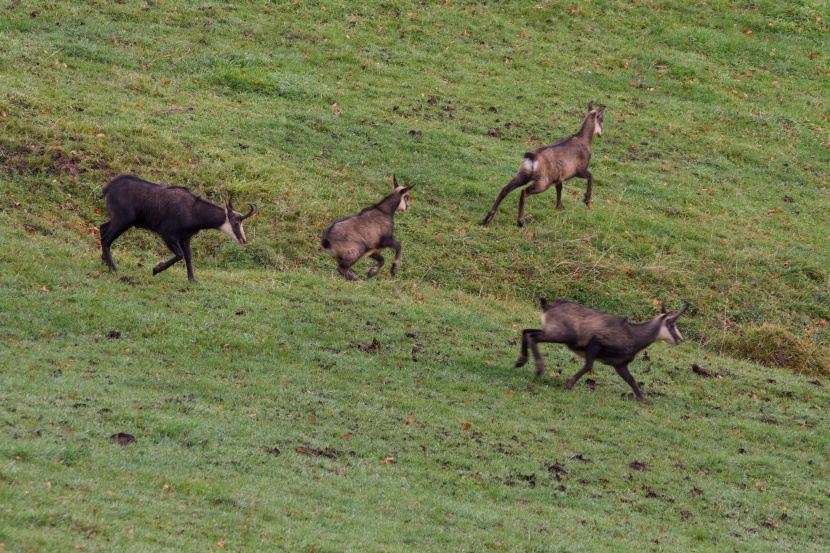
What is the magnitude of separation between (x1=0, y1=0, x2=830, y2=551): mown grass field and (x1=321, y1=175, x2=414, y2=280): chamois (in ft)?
2.19

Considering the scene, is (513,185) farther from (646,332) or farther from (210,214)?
(210,214)

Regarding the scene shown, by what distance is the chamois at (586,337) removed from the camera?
1338 centimetres

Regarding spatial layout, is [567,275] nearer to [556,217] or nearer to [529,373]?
[556,217]

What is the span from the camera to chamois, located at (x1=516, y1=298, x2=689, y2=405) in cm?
1338

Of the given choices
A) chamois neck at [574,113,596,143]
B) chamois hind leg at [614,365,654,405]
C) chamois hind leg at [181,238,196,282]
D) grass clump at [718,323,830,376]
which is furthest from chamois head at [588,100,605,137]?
chamois hind leg at [181,238,196,282]

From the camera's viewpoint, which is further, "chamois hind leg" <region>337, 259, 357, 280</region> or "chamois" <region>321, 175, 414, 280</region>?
"chamois hind leg" <region>337, 259, 357, 280</region>

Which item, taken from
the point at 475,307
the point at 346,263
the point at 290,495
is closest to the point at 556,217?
the point at 475,307

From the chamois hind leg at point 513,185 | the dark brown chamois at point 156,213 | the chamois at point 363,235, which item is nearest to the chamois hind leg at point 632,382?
the chamois at point 363,235

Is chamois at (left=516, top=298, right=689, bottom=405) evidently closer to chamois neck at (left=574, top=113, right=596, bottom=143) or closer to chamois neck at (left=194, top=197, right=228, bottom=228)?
chamois neck at (left=194, top=197, right=228, bottom=228)

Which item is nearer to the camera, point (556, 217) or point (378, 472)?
point (378, 472)

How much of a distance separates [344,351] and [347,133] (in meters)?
10.7

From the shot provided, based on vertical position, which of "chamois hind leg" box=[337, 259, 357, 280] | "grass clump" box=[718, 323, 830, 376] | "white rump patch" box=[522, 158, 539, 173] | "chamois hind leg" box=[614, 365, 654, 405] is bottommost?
"grass clump" box=[718, 323, 830, 376]

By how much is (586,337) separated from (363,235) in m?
4.35

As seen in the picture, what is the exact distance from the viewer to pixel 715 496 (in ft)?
35.6
